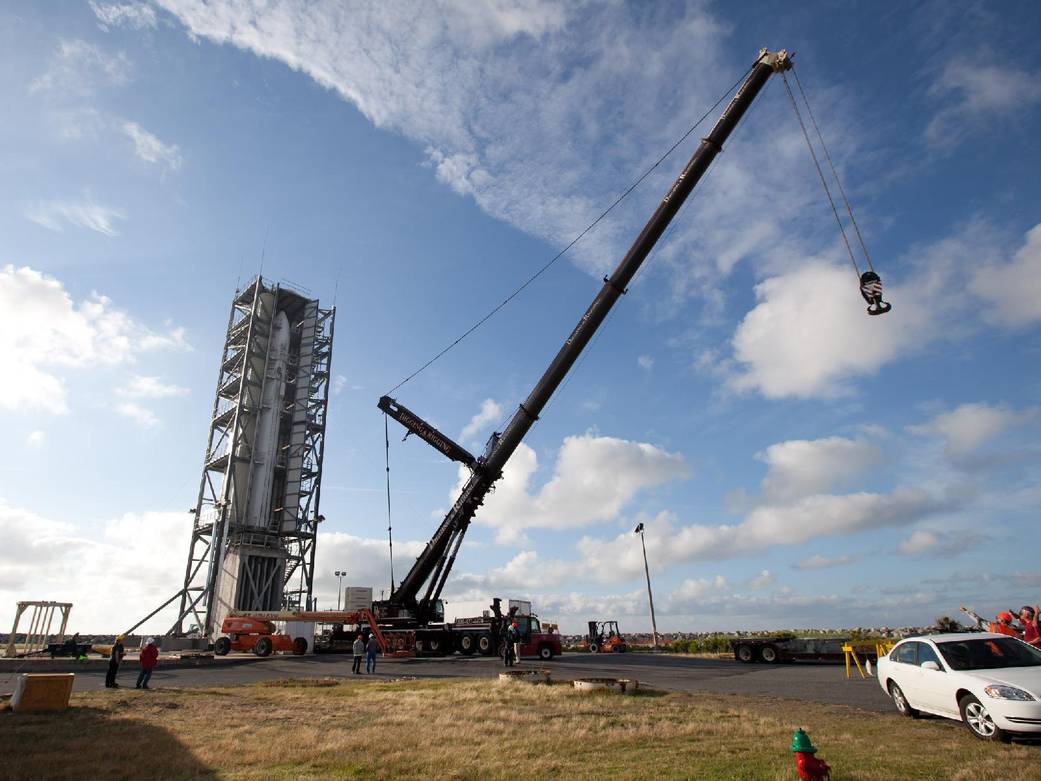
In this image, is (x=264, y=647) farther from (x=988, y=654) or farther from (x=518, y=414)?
(x=988, y=654)

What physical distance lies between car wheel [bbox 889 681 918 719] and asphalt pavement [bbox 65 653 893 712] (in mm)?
769

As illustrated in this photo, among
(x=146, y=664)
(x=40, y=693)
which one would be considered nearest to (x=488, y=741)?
(x=40, y=693)

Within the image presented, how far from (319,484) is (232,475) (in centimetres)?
704

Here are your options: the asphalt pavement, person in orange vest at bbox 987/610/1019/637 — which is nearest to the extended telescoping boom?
the asphalt pavement

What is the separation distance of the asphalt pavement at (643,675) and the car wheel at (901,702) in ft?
2.52

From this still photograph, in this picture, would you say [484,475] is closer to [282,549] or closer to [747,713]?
[747,713]

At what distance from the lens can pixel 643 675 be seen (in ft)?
72.4

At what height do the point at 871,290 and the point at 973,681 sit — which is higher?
the point at 871,290

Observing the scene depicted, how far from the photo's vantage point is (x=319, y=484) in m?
54.6

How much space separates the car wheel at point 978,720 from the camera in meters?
8.63

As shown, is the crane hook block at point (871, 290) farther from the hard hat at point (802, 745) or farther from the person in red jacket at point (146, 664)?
the person in red jacket at point (146, 664)

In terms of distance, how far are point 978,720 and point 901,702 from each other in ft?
8.93

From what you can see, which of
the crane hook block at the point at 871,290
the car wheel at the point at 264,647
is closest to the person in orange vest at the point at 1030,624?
the crane hook block at the point at 871,290

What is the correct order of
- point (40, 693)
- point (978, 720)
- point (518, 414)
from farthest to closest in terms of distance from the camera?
point (518, 414)
point (40, 693)
point (978, 720)
